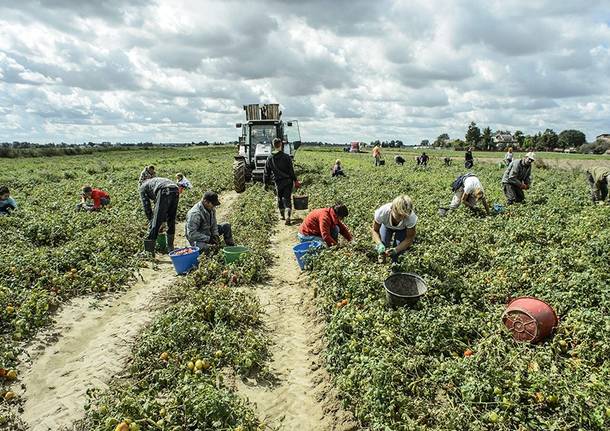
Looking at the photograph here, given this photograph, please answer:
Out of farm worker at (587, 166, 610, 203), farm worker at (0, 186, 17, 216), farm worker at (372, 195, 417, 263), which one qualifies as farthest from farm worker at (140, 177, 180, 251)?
farm worker at (587, 166, 610, 203)

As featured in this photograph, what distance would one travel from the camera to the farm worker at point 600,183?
1177 cm

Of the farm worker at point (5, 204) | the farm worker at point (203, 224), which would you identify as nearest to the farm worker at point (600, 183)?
the farm worker at point (203, 224)

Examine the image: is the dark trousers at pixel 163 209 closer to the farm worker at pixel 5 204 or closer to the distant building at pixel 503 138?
the farm worker at pixel 5 204

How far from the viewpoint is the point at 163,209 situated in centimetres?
817

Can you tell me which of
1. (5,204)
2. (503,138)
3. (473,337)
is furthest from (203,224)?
(503,138)

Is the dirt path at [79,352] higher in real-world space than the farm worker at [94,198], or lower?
lower

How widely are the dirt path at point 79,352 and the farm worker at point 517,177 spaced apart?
401 inches

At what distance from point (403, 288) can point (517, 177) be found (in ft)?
27.1

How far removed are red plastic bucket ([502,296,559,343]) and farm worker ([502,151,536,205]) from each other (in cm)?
827

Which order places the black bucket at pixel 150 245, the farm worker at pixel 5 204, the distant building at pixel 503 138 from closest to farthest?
the black bucket at pixel 150 245
the farm worker at pixel 5 204
the distant building at pixel 503 138

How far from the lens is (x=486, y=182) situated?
738 inches

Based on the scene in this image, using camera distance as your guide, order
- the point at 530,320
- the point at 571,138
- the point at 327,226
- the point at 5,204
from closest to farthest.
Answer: the point at 530,320, the point at 327,226, the point at 5,204, the point at 571,138

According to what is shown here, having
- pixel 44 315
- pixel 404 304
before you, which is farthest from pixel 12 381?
pixel 404 304

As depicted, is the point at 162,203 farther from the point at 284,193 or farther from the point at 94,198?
the point at 94,198
